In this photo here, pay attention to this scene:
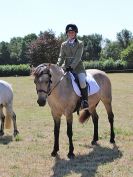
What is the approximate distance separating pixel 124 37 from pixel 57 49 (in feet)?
248

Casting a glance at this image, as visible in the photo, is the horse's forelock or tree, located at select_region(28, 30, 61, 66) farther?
tree, located at select_region(28, 30, 61, 66)

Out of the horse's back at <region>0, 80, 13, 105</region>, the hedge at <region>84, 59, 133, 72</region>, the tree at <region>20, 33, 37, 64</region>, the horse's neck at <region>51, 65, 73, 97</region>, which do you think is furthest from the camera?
the tree at <region>20, 33, 37, 64</region>

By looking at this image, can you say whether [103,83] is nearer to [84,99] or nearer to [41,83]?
[84,99]

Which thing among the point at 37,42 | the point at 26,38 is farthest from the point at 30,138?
the point at 26,38

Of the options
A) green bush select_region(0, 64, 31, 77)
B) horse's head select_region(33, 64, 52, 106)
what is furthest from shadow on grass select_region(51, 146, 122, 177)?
green bush select_region(0, 64, 31, 77)

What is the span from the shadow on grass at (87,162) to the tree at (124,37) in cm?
13586

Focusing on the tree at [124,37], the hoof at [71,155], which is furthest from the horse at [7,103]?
the tree at [124,37]

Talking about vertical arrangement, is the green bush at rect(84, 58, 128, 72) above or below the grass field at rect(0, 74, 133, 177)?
below

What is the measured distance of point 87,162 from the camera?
28.7 ft

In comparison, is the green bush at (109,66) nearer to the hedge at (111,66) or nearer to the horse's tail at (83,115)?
the hedge at (111,66)

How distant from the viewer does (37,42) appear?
77.1 m

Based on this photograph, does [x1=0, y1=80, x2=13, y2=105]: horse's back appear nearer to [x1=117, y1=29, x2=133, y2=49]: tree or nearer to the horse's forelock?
the horse's forelock

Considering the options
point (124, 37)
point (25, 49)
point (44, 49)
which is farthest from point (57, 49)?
point (124, 37)

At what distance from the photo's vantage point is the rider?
9422 millimetres
